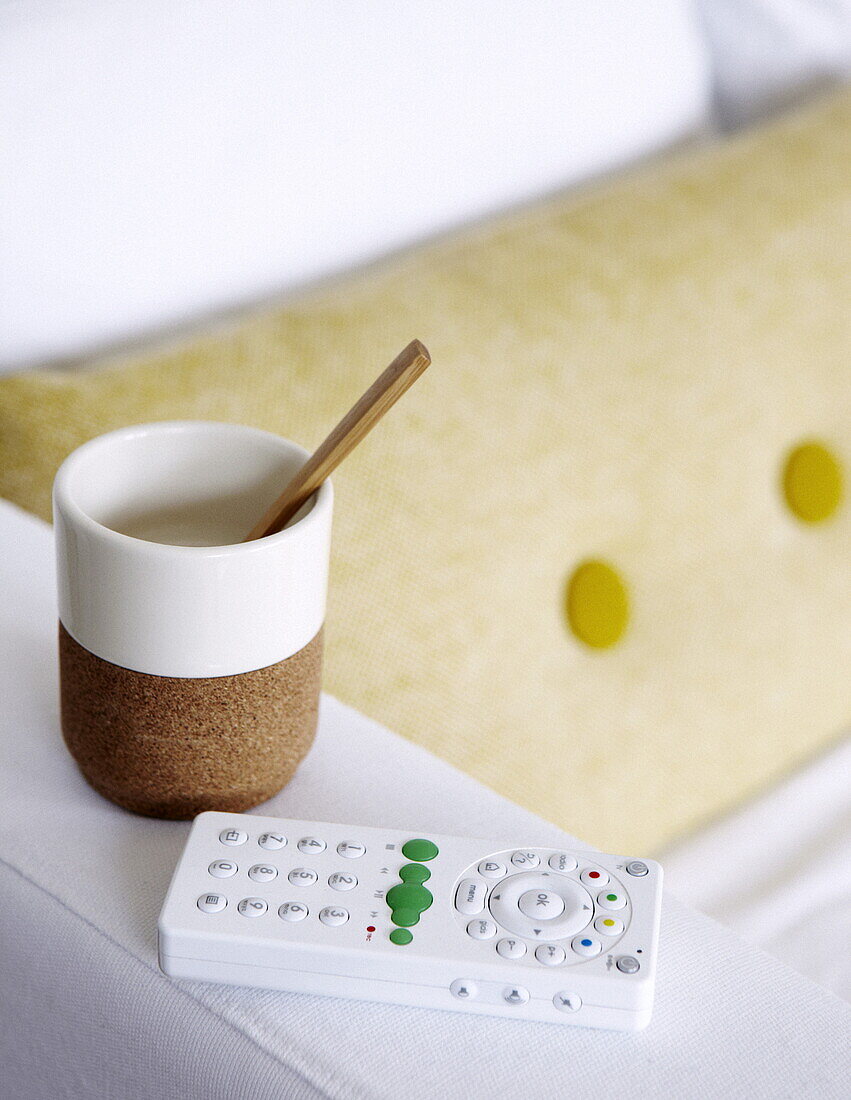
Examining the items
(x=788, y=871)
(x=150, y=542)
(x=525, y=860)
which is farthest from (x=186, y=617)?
(x=788, y=871)

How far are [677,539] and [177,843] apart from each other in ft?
1.41

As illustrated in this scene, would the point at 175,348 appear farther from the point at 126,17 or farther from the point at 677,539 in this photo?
the point at 677,539

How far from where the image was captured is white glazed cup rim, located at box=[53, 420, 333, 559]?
0.38 metres

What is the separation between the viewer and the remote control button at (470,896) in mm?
374

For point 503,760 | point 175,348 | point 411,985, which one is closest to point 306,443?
point 175,348

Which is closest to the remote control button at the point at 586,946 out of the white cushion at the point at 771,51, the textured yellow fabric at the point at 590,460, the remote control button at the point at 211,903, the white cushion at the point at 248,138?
the remote control button at the point at 211,903

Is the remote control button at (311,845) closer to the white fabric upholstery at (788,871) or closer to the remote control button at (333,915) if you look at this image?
the remote control button at (333,915)

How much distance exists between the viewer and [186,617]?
386mm

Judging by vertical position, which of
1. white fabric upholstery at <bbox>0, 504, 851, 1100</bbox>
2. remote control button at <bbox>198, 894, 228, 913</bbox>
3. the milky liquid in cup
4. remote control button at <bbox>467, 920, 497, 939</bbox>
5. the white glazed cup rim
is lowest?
white fabric upholstery at <bbox>0, 504, 851, 1100</bbox>

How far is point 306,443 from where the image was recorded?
603 millimetres

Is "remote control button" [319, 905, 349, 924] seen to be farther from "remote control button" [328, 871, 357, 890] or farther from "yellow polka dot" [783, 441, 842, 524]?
"yellow polka dot" [783, 441, 842, 524]

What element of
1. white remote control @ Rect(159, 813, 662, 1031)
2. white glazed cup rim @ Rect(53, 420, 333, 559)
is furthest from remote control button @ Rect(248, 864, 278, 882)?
white glazed cup rim @ Rect(53, 420, 333, 559)

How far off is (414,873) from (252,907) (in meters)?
0.05

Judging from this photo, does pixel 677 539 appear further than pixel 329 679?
Yes
